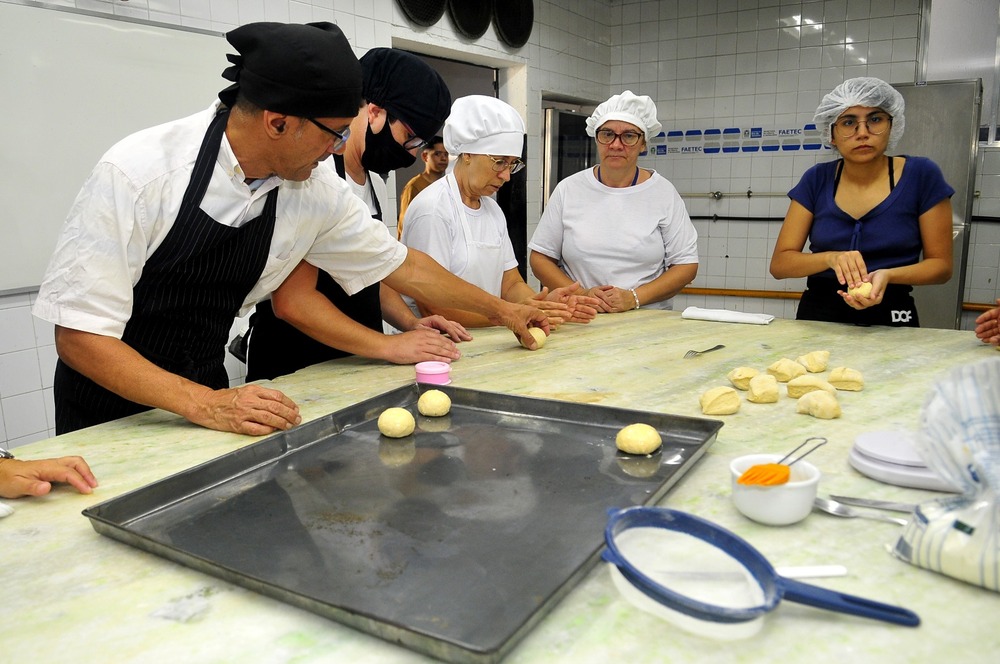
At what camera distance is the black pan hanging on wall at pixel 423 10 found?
4391 millimetres

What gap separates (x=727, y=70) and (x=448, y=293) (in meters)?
4.68

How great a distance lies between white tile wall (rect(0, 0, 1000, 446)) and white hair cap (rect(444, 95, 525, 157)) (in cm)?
219

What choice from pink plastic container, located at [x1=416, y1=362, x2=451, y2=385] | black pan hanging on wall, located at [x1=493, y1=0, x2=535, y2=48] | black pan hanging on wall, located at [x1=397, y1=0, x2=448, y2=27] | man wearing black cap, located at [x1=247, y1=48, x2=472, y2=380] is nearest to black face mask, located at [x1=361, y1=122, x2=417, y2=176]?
man wearing black cap, located at [x1=247, y1=48, x2=472, y2=380]

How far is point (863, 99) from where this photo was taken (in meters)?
2.45

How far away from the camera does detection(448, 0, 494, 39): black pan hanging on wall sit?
4.76 metres

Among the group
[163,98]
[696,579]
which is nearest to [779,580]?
[696,579]

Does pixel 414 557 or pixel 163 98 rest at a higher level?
pixel 163 98

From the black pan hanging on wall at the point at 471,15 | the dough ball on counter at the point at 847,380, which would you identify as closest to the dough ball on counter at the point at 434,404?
the dough ball on counter at the point at 847,380

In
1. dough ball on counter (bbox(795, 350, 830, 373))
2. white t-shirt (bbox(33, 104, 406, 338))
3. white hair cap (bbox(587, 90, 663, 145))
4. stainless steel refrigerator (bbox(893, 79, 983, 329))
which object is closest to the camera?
white t-shirt (bbox(33, 104, 406, 338))

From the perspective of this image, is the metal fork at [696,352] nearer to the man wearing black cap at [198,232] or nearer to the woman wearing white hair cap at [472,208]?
the woman wearing white hair cap at [472,208]

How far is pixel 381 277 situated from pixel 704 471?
1.18 metres

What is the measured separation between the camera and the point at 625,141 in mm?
2939

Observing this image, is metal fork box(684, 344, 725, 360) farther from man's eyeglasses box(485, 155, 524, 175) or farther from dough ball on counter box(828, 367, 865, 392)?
man's eyeglasses box(485, 155, 524, 175)

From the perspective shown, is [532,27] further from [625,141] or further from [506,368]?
[506,368]
